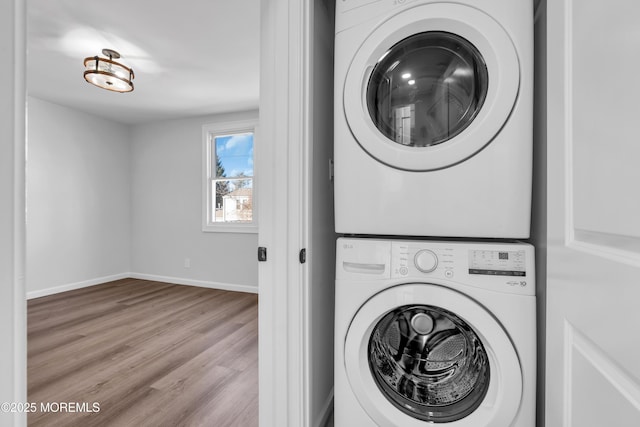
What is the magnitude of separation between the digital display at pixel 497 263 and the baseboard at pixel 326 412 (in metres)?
0.95

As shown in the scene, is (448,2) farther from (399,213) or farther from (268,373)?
(268,373)

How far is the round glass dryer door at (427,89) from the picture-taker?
1.01m

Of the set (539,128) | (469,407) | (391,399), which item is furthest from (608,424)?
(539,128)

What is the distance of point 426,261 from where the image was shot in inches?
38.6

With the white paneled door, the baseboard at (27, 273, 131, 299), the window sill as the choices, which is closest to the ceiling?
the window sill

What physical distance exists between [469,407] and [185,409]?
1390 mm

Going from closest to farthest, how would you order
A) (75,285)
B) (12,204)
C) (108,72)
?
(12,204), (108,72), (75,285)

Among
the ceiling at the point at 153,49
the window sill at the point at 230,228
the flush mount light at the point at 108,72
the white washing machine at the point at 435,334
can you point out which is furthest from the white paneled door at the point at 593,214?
the window sill at the point at 230,228

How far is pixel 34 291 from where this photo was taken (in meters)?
3.52

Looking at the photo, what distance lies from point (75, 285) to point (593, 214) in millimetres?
5085

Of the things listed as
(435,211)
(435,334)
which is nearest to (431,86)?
(435,211)

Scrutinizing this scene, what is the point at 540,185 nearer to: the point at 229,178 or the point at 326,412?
the point at 326,412

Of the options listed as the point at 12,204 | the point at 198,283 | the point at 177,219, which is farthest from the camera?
the point at 177,219

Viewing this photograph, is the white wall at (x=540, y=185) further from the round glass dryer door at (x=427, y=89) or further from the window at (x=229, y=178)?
the window at (x=229, y=178)
